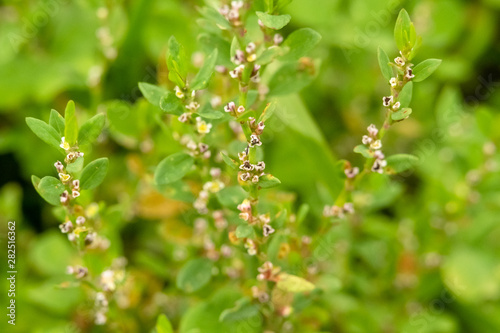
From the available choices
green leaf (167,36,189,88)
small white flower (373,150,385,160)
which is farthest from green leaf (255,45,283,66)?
small white flower (373,150,385,160)

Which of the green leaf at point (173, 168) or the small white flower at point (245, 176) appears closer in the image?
the small white flower at point (245, 176)

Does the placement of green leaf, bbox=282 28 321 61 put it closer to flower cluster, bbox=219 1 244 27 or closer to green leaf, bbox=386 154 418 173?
flower cluster, bbox=219 1 244 27

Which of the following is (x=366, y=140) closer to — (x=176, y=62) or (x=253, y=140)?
(x=253, y=140)

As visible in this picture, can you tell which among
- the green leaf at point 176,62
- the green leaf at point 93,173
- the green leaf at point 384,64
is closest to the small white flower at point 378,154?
the green leaf at point 384,64

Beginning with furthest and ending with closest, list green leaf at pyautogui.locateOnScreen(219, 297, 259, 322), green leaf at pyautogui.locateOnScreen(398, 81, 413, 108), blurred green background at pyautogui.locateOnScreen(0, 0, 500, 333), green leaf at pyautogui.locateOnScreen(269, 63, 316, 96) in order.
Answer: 1. blurred green background at pyautogui.locateOnScreen(0, 0, 500, 333)
2. green leaf at pyautogui.locateOnScreen(269, 63, 316, 96)
3. green leaf at pyautogui.locateOnScreen(219, 297, 259, 322)
4. green leaf at pyautogui.locateOnScreen(398, 81, 413, 108)

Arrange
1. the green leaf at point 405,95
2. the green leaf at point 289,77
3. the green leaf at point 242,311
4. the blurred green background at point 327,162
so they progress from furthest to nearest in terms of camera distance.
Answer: the blurred green background at point 327,162 → the green leaf at point 289,77 → the green leaf at point 242,311 → the green leaf at point 405,95

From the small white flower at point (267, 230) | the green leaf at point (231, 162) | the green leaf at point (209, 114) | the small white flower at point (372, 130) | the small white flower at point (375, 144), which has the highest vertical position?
the small white flower at point (372, 130)

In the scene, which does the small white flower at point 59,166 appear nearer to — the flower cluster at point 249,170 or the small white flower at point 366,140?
the flower cluster at point 249,170
